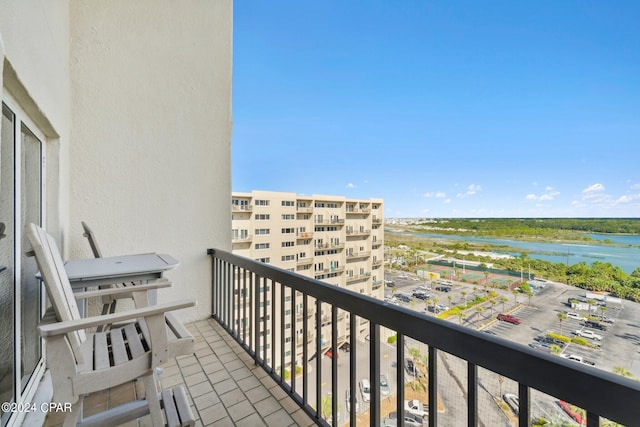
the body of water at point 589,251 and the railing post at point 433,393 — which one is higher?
the body of water at point 589,251

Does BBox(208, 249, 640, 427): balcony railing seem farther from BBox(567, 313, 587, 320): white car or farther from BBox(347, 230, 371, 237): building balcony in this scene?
BBox(347, 230, 371, 237): building balcony

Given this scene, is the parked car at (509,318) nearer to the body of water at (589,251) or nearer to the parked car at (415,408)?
the body of water at (589,251)

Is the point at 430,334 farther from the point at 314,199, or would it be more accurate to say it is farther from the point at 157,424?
the point at 314,199

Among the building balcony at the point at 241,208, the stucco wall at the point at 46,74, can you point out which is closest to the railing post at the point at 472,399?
the stucco wall at the point at 46,74

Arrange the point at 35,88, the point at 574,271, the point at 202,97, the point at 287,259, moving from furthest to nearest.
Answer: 1. the point at 287,259
2. the point at 202,97
3. the point at 574,271
4. the point at 35,88

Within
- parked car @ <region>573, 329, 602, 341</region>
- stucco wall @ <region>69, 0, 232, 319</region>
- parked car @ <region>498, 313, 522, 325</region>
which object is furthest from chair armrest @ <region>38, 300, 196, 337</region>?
parked car @ <region>573, 329, 602, 341</region>

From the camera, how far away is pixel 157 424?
54.6 inches

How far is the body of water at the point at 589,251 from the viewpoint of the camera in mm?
2014

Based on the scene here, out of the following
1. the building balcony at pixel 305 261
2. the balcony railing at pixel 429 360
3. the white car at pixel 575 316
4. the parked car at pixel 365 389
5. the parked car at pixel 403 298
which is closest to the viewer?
the balcony railing at pixel 429 360

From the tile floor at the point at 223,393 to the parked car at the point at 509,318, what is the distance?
4.72ft

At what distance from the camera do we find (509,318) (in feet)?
6.17

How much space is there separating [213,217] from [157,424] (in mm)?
2450

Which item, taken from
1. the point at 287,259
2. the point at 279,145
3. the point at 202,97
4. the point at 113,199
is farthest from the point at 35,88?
the point at 279,145

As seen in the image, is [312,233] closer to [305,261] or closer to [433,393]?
[305,261]
